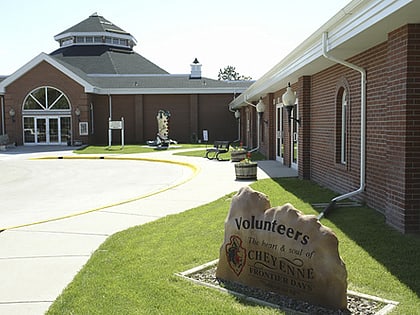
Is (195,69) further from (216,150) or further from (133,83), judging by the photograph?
(216,150)

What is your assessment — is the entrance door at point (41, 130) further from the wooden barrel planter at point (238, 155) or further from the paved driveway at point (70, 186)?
the wooden barrel planter at point (238, 155)

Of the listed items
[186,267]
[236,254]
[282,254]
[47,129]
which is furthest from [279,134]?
[47,129]

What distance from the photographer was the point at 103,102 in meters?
39.7

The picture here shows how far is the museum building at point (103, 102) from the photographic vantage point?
120 ft

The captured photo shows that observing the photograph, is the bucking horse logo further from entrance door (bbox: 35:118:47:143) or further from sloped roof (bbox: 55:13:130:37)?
sloped roof (bbox: 55:13:130:37)

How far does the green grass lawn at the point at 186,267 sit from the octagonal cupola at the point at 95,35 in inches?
1746

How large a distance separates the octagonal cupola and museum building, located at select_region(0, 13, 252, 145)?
9.15 ft

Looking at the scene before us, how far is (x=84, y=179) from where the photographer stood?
16.8m

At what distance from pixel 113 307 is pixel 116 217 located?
4661 mm

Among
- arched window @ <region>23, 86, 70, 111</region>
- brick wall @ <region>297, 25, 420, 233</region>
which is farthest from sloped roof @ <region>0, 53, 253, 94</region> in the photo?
brick wall @ <region>297, 25, 420, 233</region>

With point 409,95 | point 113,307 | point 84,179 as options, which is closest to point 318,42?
point 409,95

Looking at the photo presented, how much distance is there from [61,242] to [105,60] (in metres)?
41.9

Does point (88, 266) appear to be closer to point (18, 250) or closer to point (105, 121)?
point (18, 250)

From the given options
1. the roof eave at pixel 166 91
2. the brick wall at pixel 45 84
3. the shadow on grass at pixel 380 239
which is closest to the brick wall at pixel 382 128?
the shadow on grass at pixel 380 239
